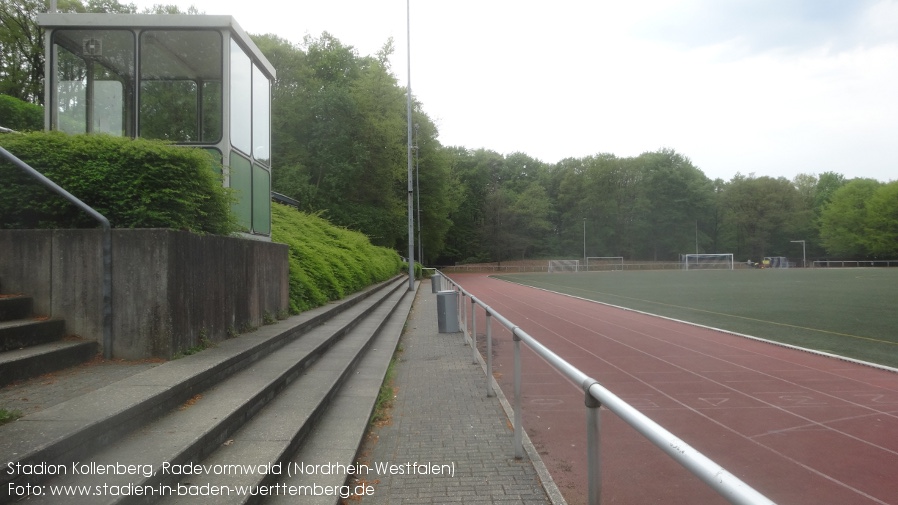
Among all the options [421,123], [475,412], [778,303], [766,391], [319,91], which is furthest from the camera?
[421,123]

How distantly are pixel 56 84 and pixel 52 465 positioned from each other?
259 inches

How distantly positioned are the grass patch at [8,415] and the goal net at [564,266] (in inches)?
3183

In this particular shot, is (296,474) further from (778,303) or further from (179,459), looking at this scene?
(778,303)

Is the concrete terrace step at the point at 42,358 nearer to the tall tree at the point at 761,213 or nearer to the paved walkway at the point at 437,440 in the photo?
the paved walkway at the point at 437,440

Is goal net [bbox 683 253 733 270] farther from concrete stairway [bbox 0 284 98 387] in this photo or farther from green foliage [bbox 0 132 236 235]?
concrete stairway [bbox 0 284 98 387]

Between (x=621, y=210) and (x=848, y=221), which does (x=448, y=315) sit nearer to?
(x=621, y=210)

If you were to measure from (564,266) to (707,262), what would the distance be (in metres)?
20.3

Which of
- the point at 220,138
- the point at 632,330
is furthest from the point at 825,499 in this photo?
the point at 632,330

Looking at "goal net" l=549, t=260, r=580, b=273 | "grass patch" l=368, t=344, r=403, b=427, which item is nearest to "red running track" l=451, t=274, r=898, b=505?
Answer: "grass patch" l=368, t=344, r=403, b=427

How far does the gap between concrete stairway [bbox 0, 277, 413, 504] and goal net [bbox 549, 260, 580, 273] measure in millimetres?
77948

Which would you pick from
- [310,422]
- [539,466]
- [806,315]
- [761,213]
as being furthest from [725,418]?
[761,213]

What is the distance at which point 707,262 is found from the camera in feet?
291

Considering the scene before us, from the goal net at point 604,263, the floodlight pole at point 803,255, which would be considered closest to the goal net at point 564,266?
the goal net at point 604,263

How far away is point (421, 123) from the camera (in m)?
54.8
